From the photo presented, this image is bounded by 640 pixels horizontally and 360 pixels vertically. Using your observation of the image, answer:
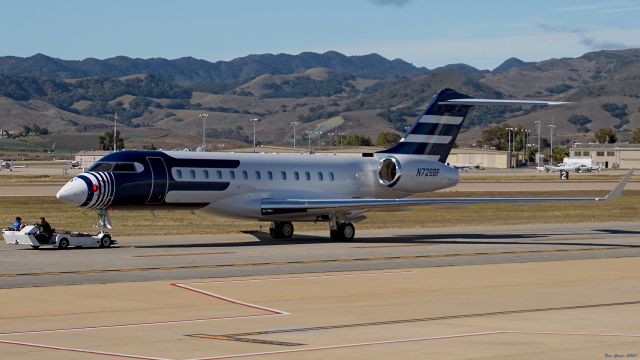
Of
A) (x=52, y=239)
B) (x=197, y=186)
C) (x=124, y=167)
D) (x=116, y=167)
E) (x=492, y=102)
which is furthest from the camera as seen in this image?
(x=492, y=102)

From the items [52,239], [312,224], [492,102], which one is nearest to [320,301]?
[52,239]

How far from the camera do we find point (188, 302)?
2572 centimetres

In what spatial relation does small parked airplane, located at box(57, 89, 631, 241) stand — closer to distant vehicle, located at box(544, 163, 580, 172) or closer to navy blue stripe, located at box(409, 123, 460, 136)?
navy blue stripe, located at box(409, 123, 460, 136)

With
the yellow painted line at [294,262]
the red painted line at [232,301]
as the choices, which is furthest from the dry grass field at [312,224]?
the red painted line at [232,301]

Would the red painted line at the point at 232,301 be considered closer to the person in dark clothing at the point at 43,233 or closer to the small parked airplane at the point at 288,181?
the person in dark clothing at the point at 43,233

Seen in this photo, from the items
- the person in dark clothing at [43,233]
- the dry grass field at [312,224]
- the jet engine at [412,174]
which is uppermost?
the jet engine at [412,174]

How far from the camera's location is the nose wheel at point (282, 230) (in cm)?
4722

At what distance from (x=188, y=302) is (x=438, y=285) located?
709cm

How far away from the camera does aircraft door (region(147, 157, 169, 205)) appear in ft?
138

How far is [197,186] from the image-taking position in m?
43.2

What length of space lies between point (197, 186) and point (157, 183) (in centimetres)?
176

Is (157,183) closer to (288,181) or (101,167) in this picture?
(101,167)

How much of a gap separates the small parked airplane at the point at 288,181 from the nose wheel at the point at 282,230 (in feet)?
0.14

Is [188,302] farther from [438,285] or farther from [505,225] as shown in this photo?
[505,225]
